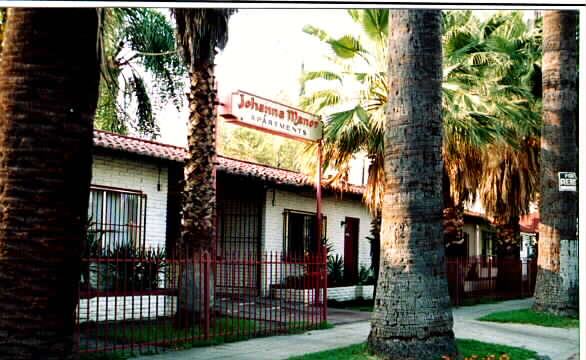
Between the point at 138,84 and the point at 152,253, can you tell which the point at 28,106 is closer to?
the point at 152,253

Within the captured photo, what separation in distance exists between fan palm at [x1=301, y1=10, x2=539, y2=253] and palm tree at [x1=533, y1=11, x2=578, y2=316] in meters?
1.72

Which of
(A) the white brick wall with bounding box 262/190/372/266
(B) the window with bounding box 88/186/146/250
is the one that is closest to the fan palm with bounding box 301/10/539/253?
(A) the white brick wall with bounding box 262/190/372/266

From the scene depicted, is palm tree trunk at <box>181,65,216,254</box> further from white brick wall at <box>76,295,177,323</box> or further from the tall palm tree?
white brick wall at <box>76,295,177,323</box>

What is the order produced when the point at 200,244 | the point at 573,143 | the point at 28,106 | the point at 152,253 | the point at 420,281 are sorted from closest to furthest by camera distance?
1. the point at 28,106
2. the point at 420,281
3. the point at 200,244
4. the point at 152,253
5. the point at 573,143

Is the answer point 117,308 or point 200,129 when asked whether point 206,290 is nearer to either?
point 200,129

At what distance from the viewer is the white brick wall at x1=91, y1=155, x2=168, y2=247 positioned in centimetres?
1246

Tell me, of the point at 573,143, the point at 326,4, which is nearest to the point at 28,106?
the point at 326,4

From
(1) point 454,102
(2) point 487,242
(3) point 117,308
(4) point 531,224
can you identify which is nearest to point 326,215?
(1) point 454,102

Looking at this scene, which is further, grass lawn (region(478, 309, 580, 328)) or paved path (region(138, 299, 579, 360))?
grass lawn (region(478, 309, 580, 328))

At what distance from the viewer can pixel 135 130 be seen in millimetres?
20000

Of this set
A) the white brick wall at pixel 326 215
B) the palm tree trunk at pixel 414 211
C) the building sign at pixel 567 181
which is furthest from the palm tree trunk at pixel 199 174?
the building sign at pixel 567 181

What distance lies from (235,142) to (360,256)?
25.6 metres

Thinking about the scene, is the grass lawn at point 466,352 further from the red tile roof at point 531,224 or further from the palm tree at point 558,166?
the red tile roof at point 531,224

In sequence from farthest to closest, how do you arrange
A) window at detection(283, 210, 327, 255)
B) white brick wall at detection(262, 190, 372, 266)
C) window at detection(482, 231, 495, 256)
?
window at detection(482, 231, 495, 256) → window at detection(283, 210, 327, 255) → white brick wall at detection(262, 190, 372, 266)
